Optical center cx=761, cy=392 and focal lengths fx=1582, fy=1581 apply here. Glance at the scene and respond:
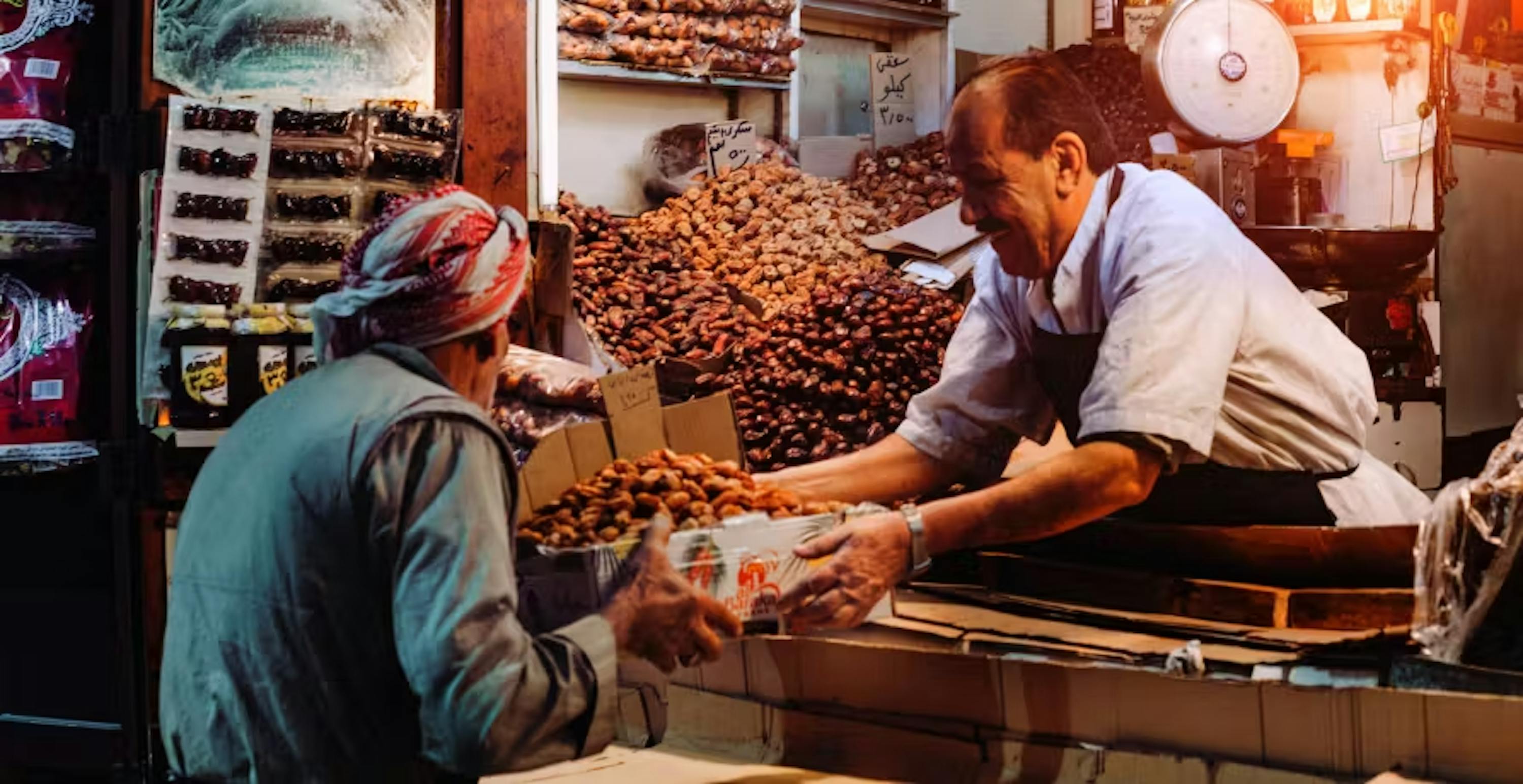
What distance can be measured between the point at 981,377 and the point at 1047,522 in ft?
1.62

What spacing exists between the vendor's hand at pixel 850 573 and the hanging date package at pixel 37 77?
2.28 m

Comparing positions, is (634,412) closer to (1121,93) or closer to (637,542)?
(637,542)

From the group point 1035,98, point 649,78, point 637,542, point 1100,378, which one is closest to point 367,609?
point 637,542

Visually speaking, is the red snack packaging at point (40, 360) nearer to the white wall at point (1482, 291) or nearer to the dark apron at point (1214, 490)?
the dark apron at point (1214, 490)

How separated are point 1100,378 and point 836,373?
119 centimetres

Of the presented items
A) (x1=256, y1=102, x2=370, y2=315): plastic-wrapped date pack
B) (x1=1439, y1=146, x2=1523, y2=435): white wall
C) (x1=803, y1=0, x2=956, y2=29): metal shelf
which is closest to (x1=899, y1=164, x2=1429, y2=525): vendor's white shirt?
(x1=256, y1=102, x2=370, y2=315): plastic-wrapped date pack

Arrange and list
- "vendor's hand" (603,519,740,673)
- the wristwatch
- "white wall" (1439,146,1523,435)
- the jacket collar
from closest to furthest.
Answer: the jacket collar → "vendor's hand" (603,519,740,673) → the wristwatch → "white wall" (1439,146,1523,435)

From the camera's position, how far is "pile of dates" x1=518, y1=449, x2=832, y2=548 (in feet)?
7.31

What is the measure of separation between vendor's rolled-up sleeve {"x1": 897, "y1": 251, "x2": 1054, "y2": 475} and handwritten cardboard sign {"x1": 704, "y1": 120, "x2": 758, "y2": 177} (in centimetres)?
273

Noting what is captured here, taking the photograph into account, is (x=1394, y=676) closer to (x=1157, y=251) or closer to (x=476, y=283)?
(x=1157, y=251)

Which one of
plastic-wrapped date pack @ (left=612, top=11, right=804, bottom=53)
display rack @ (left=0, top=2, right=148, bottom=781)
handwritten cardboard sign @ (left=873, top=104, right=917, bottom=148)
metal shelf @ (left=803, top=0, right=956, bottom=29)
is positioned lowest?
display rack @ (left=0, top=2, right=148, bottom=781)

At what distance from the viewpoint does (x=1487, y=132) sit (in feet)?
23.5

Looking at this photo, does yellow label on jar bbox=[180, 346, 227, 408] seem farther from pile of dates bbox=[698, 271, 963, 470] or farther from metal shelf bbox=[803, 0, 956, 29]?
metal shelf bbox=[803, 0, 956, 29]

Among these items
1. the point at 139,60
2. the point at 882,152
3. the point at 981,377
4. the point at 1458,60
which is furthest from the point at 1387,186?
the point at 139,60
